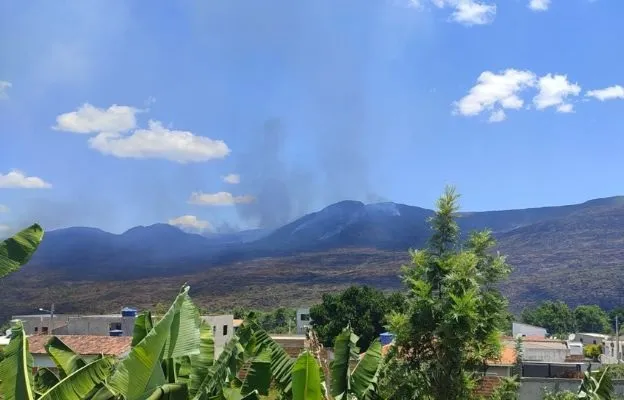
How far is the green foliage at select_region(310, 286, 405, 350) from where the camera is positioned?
1886 inches

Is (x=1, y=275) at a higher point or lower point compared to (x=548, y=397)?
higher

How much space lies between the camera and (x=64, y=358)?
24.6ft

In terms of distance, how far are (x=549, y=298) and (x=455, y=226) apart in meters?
122

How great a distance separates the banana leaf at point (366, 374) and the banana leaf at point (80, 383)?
3846 mm

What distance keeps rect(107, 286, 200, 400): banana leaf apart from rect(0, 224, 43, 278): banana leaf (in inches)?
64.0

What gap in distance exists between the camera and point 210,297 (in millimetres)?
114188

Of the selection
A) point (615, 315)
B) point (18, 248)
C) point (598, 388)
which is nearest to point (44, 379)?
point (18, 248)

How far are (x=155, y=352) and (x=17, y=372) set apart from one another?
52.4 inches

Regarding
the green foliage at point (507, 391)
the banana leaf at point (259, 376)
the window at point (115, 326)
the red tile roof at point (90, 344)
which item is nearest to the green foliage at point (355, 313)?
the window at point (115, 326)

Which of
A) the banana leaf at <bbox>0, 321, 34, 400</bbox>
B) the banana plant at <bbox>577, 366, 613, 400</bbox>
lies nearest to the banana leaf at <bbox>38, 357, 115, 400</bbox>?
the banana leaf at <bbox>0, 321, 34, 400</bbox>

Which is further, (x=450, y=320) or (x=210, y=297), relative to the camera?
(x=210, y=297)

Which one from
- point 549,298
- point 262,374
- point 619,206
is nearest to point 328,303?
point 262,374

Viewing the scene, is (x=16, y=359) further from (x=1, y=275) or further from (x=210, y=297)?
(x=210, y=297)

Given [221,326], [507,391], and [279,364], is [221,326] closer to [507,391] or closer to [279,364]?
[507,391]
